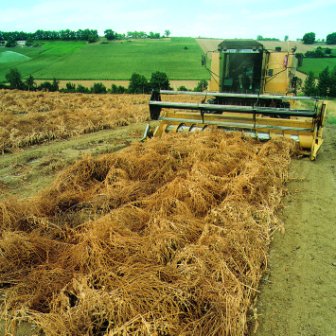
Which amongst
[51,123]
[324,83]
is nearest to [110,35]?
[324,83]

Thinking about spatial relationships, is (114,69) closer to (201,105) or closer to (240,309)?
(201,105)

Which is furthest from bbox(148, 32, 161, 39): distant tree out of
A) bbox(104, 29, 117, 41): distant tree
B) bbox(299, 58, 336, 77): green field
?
bbox(299, 58, 336, 77): green field

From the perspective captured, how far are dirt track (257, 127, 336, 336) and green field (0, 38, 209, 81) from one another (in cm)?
4269

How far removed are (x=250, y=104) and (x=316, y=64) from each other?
49.2 metres

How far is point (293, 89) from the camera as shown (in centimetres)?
992

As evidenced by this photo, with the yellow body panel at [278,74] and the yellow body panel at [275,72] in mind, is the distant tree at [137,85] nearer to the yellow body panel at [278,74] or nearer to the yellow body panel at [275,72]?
the yellow body panel at [275,72]

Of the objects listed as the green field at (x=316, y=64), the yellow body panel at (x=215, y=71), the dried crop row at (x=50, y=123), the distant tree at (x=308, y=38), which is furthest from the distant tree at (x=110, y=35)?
the yellow body panel at (x=215, y=71)

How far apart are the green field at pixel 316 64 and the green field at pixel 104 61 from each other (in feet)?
50.8

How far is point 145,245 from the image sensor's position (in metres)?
3.69

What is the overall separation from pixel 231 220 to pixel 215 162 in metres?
2.05

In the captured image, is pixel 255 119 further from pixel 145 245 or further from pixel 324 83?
pixel 324 83

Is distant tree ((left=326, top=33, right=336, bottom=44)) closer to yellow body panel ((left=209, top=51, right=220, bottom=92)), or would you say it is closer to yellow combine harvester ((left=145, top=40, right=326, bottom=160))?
yellow combine harvester ((left=145, top=40, right=326, bottom=160))

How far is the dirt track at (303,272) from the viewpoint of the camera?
2.99 m

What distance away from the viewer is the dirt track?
9.82 feet
